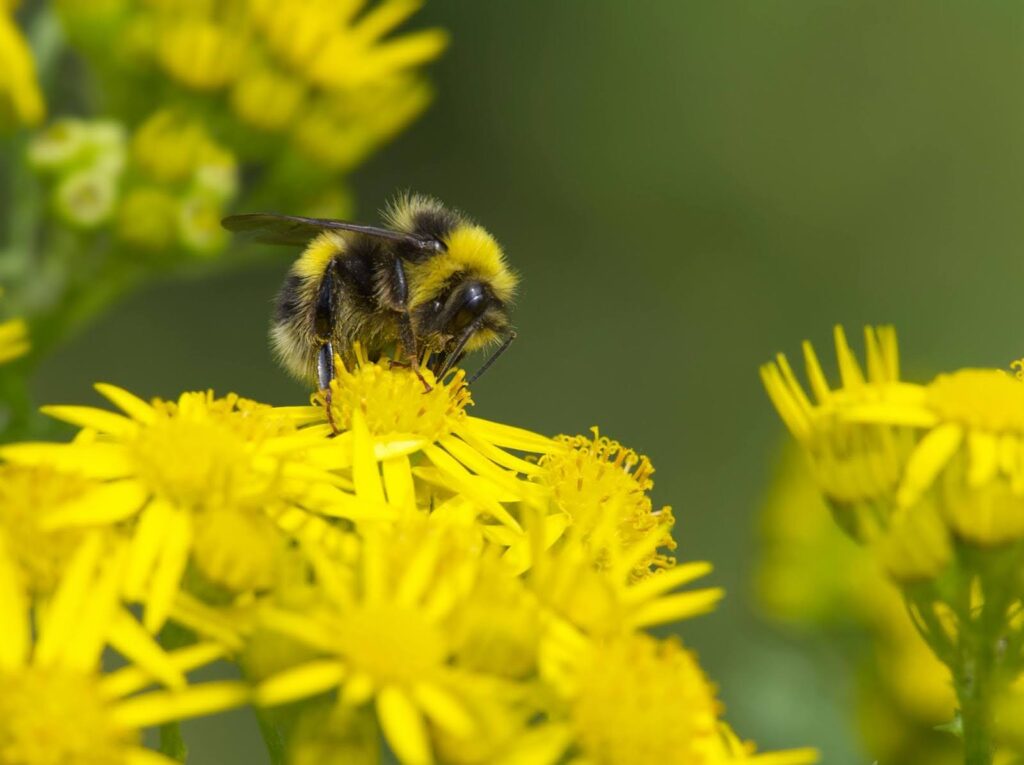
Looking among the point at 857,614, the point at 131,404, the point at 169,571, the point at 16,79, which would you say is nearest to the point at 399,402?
the point at 131,404

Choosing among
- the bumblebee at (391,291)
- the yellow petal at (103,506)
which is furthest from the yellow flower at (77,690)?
the bumblebee at (391,291)

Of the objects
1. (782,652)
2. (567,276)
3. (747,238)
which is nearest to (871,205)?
(747,238)

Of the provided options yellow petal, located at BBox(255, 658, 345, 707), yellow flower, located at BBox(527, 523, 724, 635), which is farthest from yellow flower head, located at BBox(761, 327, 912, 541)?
yellow petal, located at BBox(255, 658, 345, 707)

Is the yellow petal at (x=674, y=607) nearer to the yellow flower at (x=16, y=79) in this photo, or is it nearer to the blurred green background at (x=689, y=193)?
the yellow flower at (x=16, y=79)

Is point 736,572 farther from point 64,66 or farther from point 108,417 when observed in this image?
point 108,417

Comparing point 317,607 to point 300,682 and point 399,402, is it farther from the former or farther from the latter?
point 399,402

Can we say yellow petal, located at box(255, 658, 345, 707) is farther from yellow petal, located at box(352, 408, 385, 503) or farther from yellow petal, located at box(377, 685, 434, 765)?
yellow petal, located at box(352, 408, 385, 503)
